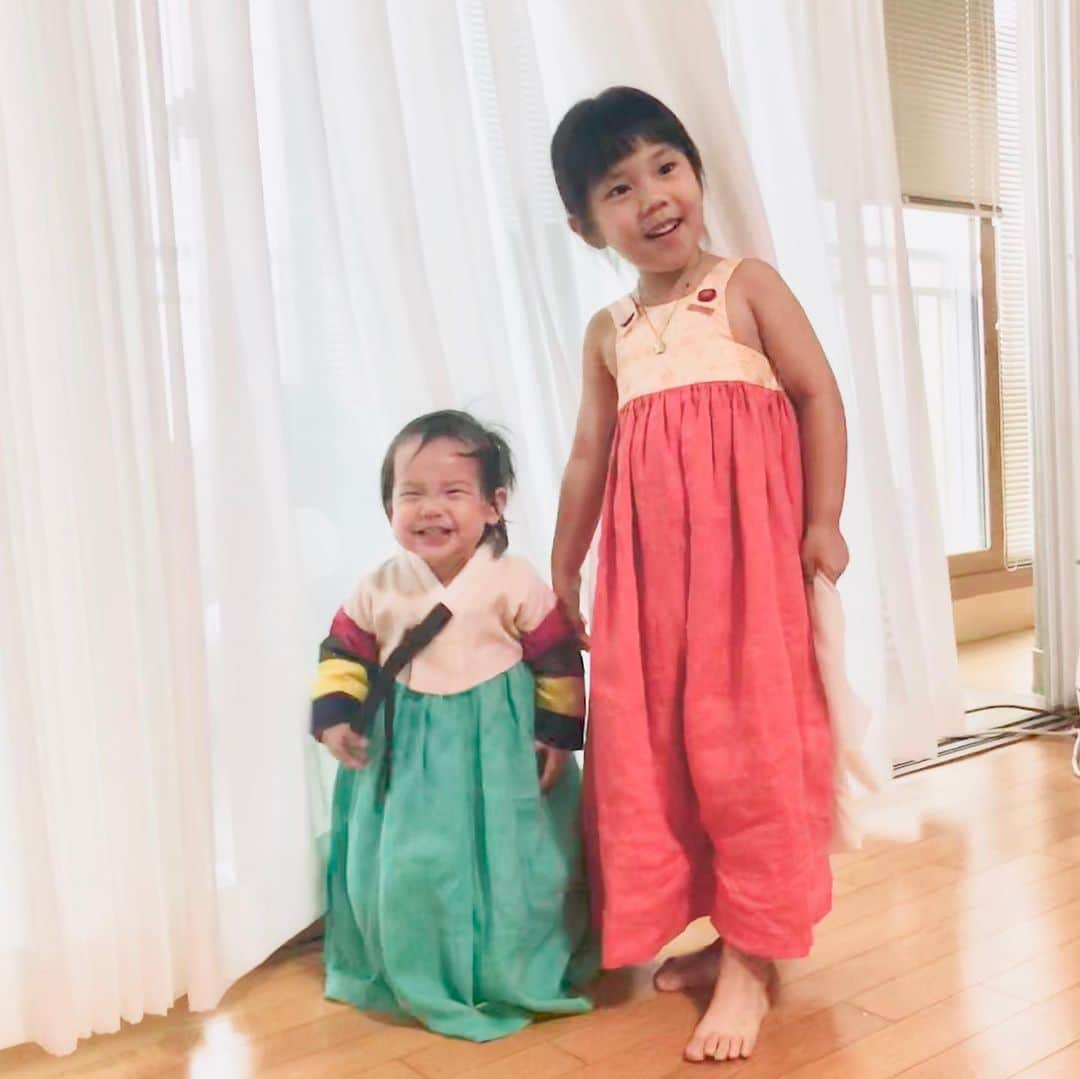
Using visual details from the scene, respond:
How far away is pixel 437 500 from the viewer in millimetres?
1347

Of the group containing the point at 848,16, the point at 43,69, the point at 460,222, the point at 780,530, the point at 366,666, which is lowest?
the point at 366,666

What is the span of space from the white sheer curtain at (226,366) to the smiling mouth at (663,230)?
246 millimetres

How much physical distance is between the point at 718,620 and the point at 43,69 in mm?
935

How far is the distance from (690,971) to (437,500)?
2.12ft

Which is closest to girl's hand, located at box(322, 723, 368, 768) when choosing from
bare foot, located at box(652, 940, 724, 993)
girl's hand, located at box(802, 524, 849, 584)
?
bare foot, located at box(652, 940, 724, 993)

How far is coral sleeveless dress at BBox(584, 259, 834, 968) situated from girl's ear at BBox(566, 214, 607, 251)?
119 mm

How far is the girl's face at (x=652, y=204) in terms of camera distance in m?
1.34

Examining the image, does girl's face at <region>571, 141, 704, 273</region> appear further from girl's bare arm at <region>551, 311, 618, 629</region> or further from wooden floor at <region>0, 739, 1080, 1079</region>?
wooden floor at <region>0, 739, 1080, 1079</region>

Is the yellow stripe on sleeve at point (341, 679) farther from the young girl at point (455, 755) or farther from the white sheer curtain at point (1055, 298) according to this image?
the white sheer curtain at point (1055, 298)

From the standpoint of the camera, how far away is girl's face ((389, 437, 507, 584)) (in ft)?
4.42

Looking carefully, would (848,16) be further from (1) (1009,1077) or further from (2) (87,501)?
(1) (1009,1077)

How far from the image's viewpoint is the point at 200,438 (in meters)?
1.38

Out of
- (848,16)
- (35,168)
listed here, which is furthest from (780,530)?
(848,16)

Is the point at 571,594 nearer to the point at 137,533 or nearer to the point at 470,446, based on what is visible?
the point at 470,446
